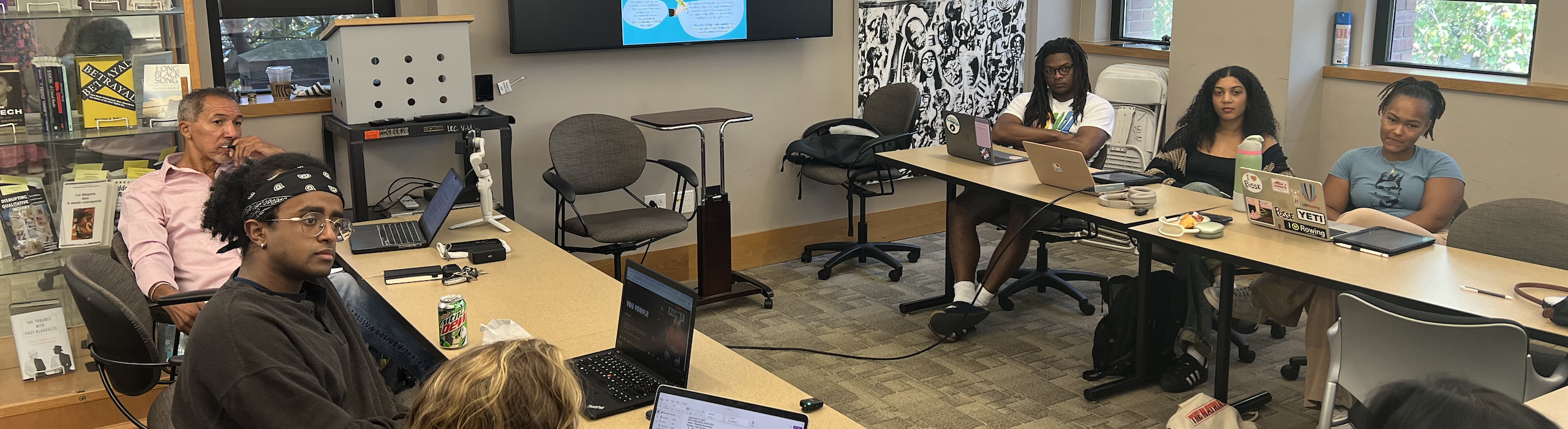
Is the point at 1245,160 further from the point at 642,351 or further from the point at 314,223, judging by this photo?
the point at 314,223

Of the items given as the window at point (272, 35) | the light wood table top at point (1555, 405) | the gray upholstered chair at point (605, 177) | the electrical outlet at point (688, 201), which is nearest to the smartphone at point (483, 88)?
the gray upholstered chair at point (605, 177)

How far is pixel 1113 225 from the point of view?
144 inches

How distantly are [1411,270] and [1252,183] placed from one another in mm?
552

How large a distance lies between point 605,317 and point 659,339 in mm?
506

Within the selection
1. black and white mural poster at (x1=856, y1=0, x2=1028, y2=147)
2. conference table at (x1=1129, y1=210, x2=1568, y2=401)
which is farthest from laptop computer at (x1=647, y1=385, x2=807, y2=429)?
black and white mural poster at (x1=856, y1=0, x2=1028, y2=147)

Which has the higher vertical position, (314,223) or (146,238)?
(314,223)

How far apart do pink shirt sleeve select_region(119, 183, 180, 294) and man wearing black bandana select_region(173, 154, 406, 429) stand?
133 cm

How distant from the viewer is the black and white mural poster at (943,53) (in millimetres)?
5805

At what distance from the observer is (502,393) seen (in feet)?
4.87

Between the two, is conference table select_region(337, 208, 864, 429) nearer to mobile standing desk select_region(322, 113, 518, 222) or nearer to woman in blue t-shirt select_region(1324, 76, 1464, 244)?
mobile standing desk select_region(322, 113, 518, 222)

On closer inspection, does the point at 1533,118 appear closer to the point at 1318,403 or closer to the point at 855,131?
the point at 1318,403

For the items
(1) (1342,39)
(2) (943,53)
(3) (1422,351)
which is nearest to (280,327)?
(3) (1422,351)

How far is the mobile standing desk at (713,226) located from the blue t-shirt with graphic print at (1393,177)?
235 centimetres

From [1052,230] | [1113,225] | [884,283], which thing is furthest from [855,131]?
[1113,225]
